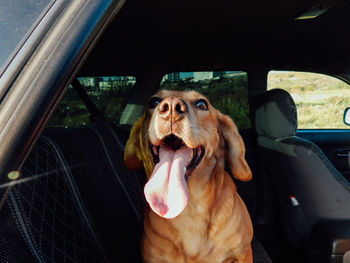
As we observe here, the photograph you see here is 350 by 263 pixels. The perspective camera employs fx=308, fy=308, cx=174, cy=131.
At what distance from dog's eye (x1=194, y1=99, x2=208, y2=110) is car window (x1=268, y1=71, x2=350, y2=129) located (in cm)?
164

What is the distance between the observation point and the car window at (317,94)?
330 centimetres

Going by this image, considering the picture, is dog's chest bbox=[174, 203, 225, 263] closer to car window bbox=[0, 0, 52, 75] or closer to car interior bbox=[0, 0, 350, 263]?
car interior bbox=[0, 0, 350, 263]

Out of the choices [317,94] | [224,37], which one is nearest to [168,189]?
[224,37]

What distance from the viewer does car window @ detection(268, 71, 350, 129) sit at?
330 centimetres

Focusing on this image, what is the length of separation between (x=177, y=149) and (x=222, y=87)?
68.9 inches

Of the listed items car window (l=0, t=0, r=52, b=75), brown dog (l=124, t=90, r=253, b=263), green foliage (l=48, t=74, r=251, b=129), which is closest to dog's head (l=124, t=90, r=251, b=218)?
brown dog (l=124, t=90, r=253, b=263)

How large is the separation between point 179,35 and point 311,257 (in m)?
1.92

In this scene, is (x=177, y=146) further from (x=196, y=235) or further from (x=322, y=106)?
(x=322, y=106)

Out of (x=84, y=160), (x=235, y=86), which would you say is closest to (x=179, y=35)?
(x=235, y=86)

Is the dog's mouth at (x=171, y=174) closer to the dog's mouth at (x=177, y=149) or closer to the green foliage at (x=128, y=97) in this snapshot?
the dog's mouth at (x=177, y=149)

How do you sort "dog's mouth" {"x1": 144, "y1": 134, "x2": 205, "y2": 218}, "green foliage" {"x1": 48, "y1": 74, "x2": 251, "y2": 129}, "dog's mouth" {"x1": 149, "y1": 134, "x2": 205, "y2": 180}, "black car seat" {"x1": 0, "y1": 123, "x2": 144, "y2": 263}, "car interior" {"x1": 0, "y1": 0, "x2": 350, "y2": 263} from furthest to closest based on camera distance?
"green foliage" {"x1": 48, "y1": 74, "x2": 251, "y2": 129}, "dog's mouth" {"x1": 149, "y1": 134, "x2": 205, "y2": 180}, "dog's mouth" {"x1": 144, "y1": 134, "x2": 205, "y2": 218}, "car interior" {"x1": 0, "y1": 0, "x2": 350, "y2": 263}, "black car seat" {"x1": 0, "y1": 123, "x2": 144, "y2": 263}

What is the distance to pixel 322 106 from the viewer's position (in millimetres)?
3703

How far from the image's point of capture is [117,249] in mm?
1546

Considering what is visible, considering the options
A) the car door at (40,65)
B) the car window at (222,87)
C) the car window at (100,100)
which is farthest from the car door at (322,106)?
the car door at (40,65)
